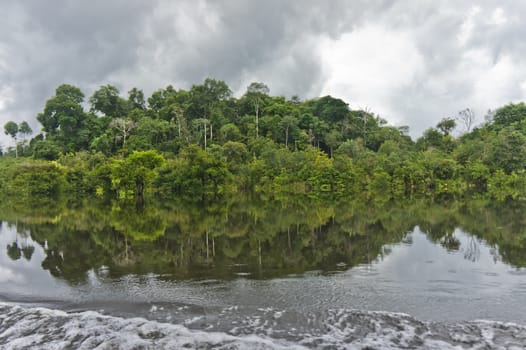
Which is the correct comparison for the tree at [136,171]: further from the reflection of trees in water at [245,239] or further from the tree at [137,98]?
the tree at [137,98]

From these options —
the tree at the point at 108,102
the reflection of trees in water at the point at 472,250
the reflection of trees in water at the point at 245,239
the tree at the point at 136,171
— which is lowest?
the reflection of trees in water at the point at 472,250

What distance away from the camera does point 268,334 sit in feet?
15.1

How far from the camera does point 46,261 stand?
875 cm

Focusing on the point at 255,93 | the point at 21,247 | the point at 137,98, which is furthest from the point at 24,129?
the point at 21,247

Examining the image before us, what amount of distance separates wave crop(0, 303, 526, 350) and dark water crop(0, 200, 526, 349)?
0.02 meters

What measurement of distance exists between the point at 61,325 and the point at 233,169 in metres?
33.4

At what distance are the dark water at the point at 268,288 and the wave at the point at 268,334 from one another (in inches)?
0.8

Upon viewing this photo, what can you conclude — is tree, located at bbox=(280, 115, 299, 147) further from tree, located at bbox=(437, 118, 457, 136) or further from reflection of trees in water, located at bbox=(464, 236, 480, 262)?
reflection of trees in water, located at bbox=(464, 236, 480, 262)

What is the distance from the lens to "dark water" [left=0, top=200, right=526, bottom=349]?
15.0 feet

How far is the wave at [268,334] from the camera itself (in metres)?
4.34

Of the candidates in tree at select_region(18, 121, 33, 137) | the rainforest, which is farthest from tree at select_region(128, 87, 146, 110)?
tree at select_region(18, 121, 33, 137)

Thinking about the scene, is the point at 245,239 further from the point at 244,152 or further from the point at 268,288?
the point at 244,152

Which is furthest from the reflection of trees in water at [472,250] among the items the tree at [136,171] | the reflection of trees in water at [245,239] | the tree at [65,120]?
the tree at [65,120]

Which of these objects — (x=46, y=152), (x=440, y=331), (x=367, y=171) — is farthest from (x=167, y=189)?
(x=440, y=331)
